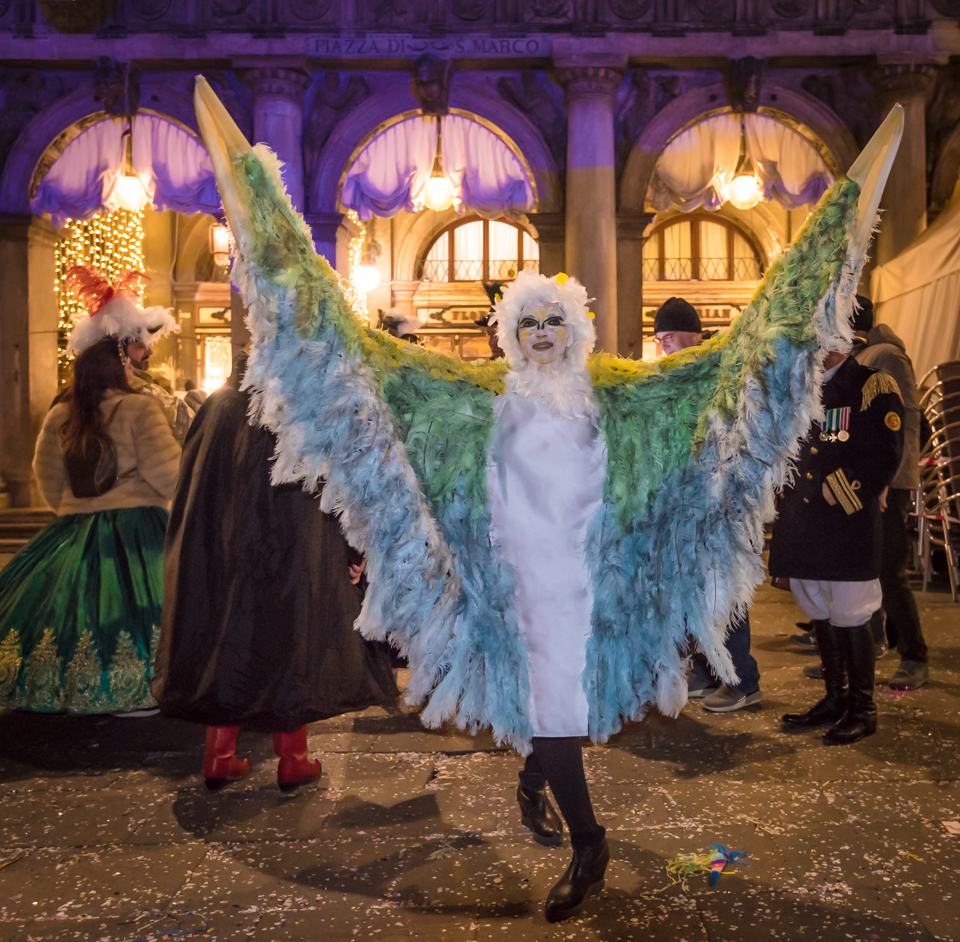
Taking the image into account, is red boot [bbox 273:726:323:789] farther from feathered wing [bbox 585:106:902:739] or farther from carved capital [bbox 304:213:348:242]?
carved capital [bbox 304:213:348:242]

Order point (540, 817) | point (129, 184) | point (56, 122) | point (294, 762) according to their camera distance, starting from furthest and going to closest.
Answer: point (56, 122) < point (129, 184) < point (294, 762) < point (540, 817)

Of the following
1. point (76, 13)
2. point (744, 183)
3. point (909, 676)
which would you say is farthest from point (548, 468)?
point (76, 13)

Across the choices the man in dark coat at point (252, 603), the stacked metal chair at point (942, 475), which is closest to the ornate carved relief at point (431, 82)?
the stacked metal chair at point (942, 475)

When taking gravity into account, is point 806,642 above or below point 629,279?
below

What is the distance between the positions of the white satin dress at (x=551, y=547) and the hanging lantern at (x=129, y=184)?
11.2 m

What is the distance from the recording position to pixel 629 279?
12.7 m

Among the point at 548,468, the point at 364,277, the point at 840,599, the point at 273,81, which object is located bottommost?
the point at 840,599

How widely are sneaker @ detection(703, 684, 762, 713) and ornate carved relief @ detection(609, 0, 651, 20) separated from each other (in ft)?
32.7

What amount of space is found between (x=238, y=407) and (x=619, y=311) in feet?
31.5

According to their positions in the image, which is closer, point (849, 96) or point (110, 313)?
point (110, 313)

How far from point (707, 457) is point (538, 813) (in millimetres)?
1372

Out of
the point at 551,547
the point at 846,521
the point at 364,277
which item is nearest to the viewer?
the point at 551,547

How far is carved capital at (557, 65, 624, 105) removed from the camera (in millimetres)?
12062

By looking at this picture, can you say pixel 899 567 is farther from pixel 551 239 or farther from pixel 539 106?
pixel 539 106
